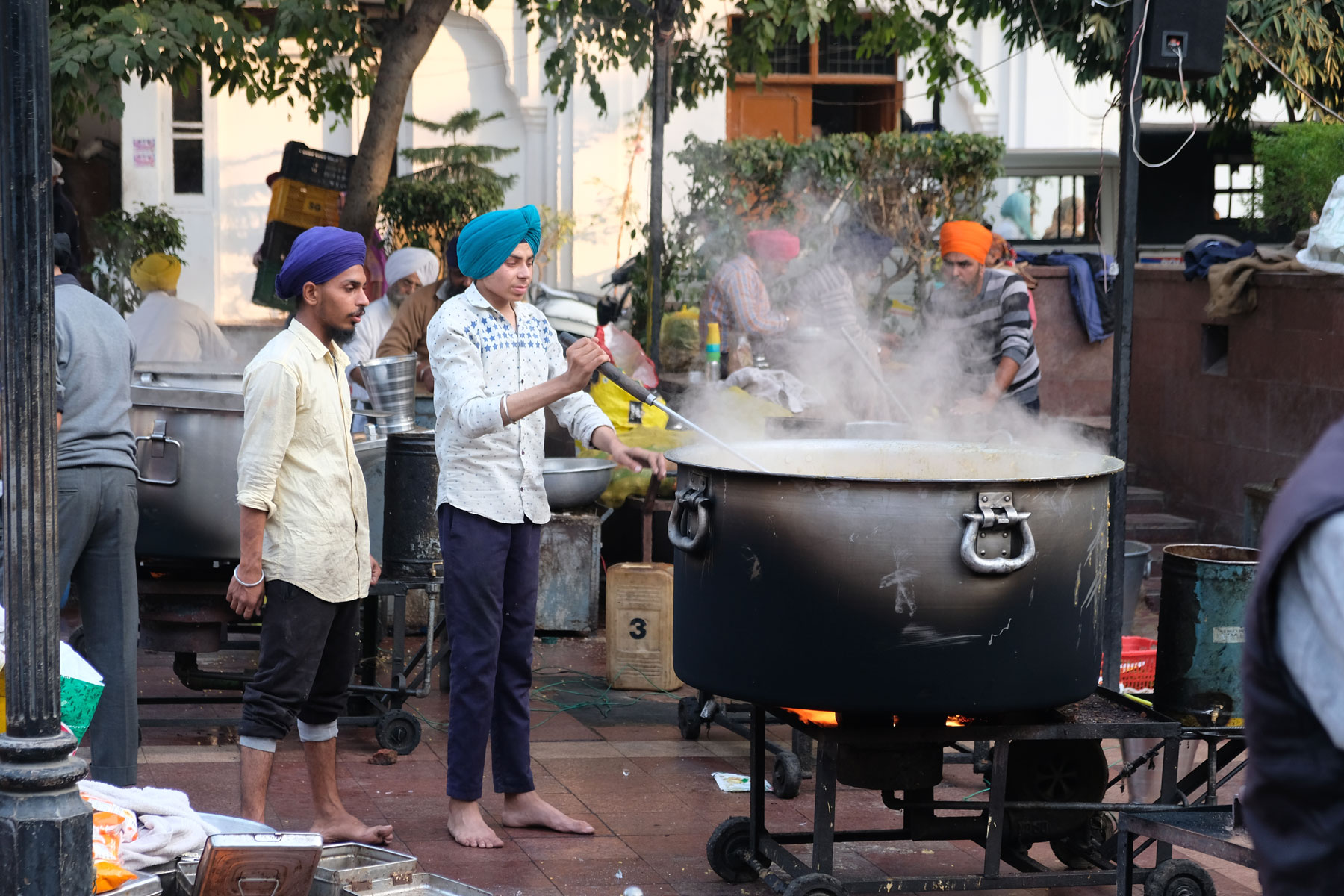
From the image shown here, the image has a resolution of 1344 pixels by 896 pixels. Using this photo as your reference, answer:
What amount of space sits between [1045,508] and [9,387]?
2467 mm

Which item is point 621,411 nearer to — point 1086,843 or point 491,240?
point 491,240

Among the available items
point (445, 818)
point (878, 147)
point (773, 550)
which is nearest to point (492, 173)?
point (878, 147)

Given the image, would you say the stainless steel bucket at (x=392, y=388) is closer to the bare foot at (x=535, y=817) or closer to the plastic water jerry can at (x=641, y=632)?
the plastic water jerry can at (x=641, y=632)

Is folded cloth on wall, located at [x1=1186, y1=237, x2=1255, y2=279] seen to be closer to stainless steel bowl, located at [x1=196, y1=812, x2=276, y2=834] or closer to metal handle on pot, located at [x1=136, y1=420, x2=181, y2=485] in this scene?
metal handle on pot, located at [x1=136, y1=420, x2=181, y2=485]

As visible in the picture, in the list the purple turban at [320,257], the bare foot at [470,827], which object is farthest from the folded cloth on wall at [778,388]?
the purple turban at [320,257]

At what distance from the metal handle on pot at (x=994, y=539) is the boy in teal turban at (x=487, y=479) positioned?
116 centimetres

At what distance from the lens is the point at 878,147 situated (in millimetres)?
12258

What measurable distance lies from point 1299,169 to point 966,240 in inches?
130

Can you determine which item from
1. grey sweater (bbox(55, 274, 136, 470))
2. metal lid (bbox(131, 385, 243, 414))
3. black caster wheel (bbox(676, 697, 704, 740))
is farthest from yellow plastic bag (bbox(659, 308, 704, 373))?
grey sweater (bbox(55, 274, 136, 470))

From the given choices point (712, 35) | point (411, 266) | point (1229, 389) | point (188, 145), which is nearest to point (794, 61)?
point (712, 35)

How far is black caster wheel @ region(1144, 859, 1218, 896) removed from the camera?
13.4 feet

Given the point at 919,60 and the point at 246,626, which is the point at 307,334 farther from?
the point at 919,60

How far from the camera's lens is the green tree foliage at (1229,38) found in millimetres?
9531

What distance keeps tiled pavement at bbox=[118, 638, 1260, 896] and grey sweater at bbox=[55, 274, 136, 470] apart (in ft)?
4.10
